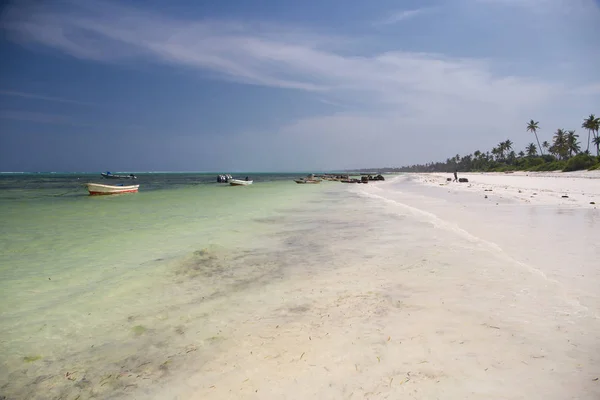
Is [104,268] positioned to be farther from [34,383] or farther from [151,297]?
[34,383]

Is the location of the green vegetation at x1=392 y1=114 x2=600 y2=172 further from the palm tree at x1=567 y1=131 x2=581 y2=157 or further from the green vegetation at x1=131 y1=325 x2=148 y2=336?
the green vegetation at x1=131 y1=325 x2=148 y2=336

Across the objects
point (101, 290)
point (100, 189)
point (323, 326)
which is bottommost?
point (101, 290)

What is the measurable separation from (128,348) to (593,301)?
724cm

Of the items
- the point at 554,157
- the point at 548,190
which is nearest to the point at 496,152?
the point at 554,157

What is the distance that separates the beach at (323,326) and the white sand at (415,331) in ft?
0.07

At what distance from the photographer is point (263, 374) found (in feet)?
11.8

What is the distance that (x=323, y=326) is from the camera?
15.4 ft

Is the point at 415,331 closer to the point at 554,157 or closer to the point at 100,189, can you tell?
the point at 100,189

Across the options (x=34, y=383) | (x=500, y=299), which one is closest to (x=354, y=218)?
(x=500, y=299)

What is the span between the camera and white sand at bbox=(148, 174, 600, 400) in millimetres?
3295

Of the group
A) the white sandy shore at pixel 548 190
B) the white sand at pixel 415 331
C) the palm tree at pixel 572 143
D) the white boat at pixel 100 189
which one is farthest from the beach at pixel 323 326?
the palm tree at pixel 572 143

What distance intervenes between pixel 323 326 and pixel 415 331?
4.26 ft

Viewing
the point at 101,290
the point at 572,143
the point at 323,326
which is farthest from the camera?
the point at 572,143

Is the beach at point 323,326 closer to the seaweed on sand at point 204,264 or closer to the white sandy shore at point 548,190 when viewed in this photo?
the seaweed on sand at point 204,264
